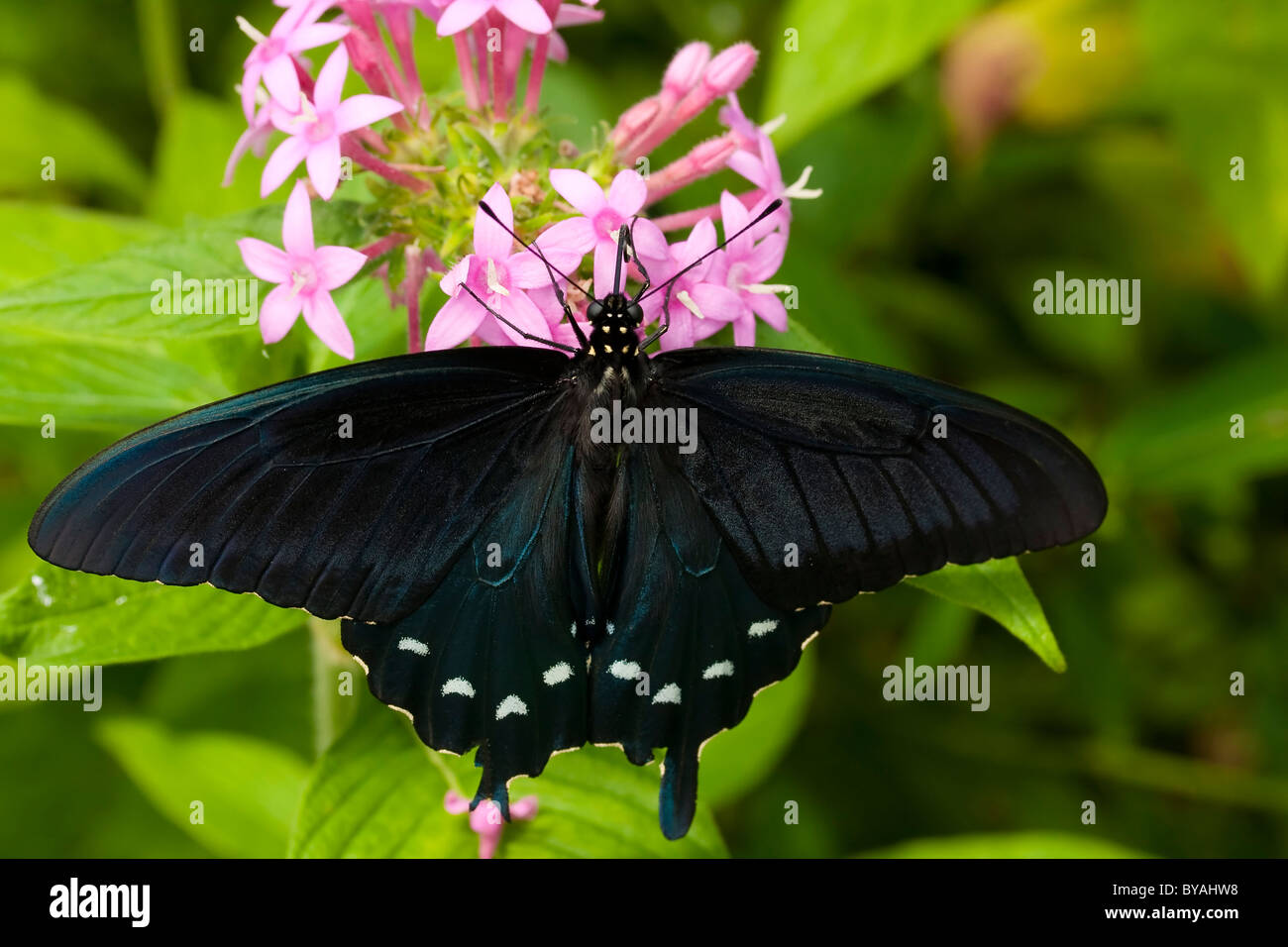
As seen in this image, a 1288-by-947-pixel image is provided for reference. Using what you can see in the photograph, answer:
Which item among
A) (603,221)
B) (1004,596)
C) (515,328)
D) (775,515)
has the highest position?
(603,221)

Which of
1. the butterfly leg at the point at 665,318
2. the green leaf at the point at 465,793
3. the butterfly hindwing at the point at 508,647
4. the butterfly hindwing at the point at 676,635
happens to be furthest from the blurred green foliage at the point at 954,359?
the butterfly leg at the point at 665,318

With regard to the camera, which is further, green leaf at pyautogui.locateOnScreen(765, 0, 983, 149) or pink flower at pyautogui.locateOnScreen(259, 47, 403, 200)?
green leaf at pyautogui.locateOnScreen(765, 0, 983, 149)

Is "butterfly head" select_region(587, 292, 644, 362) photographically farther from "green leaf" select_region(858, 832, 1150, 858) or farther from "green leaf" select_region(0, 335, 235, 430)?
"green leaf" select_region(858, 832, 1150, 858)

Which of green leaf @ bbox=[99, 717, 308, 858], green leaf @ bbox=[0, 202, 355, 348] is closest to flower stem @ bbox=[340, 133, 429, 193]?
green leaf @ bbox=[0, 202, 355, 348]

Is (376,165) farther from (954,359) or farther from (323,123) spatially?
(954,359)

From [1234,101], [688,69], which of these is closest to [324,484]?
[688,69]

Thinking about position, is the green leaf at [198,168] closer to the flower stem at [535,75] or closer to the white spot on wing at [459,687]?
the flower stem at [535,75]
